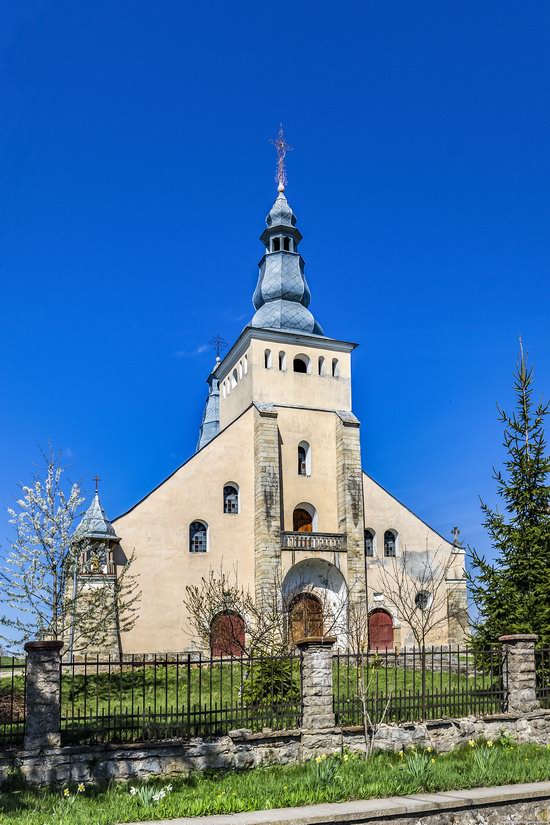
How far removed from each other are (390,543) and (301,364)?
8.57 meters

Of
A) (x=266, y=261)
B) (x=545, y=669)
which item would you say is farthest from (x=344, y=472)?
(x=545, y=669)

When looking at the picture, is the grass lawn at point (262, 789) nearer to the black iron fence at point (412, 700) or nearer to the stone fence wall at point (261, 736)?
the stone fence wall at point (261, 736)

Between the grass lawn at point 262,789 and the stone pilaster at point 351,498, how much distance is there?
1913 centimetres

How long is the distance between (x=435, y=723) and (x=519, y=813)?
4.69m

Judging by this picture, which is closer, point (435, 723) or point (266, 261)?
point (435, 723)

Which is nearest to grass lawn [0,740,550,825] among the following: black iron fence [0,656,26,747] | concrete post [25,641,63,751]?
concrete post [25,641,63,751]

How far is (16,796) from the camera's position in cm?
1100

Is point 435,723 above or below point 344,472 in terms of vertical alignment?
below

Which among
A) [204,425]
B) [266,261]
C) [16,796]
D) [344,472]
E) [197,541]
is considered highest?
[266,261]

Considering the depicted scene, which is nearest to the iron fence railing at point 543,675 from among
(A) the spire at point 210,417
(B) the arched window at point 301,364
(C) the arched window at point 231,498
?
(C) the arched window at point 231,498

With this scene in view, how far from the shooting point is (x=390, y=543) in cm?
3444

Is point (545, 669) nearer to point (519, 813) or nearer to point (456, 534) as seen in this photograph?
point (519, 813)

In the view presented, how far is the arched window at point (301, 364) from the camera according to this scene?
35091 mm

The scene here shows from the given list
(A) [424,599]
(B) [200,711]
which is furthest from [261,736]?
(A) [424,599]
